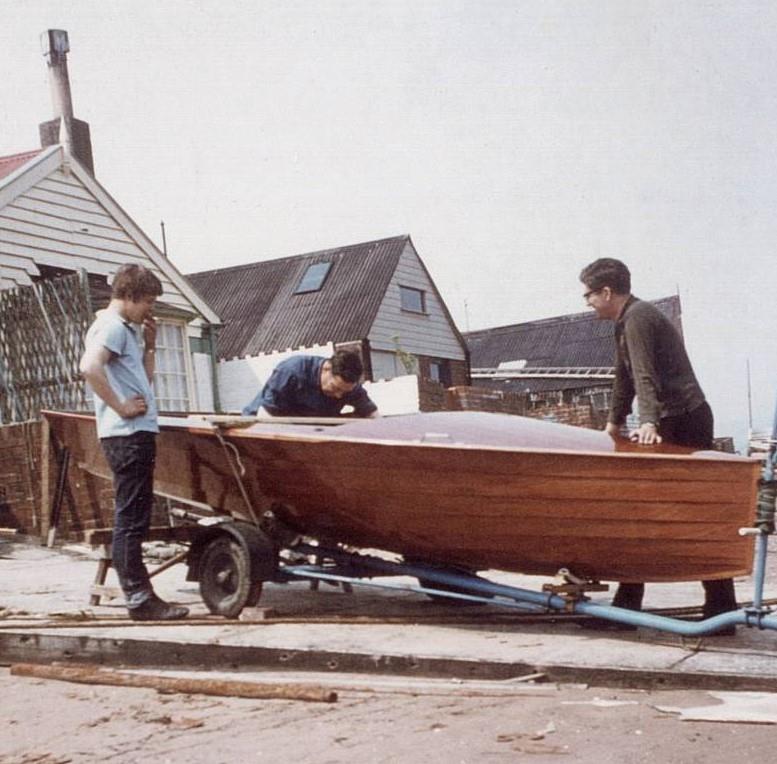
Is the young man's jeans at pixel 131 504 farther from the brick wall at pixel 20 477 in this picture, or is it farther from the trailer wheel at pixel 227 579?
the brick wall at pixel 20 477

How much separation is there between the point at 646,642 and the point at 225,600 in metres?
2.03

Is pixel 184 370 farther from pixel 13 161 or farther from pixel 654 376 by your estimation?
pixel 654 376

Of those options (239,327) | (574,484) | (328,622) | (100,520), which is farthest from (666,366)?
(239,327)

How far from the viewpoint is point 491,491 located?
4.59 m

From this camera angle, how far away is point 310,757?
3.18 metres

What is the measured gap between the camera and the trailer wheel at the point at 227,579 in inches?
200

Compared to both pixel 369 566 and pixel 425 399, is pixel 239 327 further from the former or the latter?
pixel 369 566

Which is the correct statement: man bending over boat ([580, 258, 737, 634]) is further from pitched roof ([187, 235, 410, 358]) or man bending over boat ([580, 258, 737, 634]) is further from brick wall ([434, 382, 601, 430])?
pitched roof ([187, 235, 410, 358])

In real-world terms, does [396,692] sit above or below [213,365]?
below

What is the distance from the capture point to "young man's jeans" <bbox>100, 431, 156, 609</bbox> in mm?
5035

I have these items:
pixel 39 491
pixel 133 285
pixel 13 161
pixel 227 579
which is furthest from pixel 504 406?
pixel 133 285

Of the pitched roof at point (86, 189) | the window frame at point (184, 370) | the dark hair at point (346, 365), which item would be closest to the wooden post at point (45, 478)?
the dark hair at point (346, 365)

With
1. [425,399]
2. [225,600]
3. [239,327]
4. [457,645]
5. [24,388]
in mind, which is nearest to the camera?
[457,645]

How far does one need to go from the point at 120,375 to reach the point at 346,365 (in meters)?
1.16
